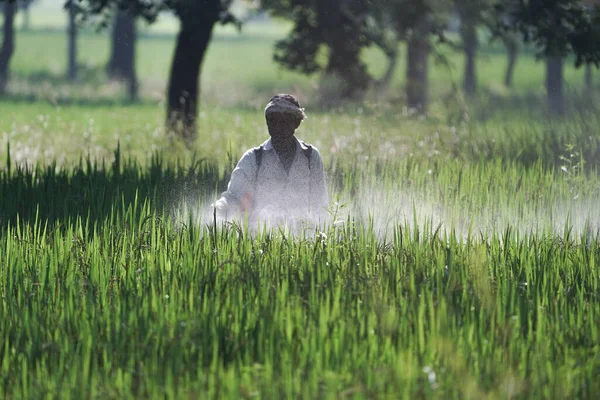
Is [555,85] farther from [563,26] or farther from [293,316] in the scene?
[293,316]

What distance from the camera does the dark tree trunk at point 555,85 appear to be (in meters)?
29.0

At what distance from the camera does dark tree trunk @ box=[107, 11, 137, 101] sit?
124 ft

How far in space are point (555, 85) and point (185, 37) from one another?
16.6 metres

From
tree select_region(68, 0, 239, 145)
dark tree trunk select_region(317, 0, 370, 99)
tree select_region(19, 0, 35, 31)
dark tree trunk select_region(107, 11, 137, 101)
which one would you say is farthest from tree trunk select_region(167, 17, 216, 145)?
tree select_region(19, 0, 35, 31)

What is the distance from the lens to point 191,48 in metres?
15.0

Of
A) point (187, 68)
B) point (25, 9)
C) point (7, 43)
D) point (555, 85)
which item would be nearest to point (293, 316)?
point (187, 68)

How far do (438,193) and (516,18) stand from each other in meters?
4.37

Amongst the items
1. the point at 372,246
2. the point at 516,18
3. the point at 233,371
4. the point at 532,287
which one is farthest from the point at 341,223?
the point at 516,18

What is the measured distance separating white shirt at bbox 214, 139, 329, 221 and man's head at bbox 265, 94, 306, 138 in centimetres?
16

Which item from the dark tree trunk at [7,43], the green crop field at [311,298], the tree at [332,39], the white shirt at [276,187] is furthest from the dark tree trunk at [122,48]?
the white shirt at [276,187]

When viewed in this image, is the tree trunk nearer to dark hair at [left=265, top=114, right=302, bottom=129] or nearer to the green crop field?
the green crop field

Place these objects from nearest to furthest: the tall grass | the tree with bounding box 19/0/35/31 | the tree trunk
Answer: the tall grass, the tree trunk, the tree with bounding box 19/0/35/31

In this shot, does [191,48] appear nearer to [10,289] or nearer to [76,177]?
[76,177]

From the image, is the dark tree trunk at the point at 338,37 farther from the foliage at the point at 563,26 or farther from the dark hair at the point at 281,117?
the dark hair at the point at 281,117
